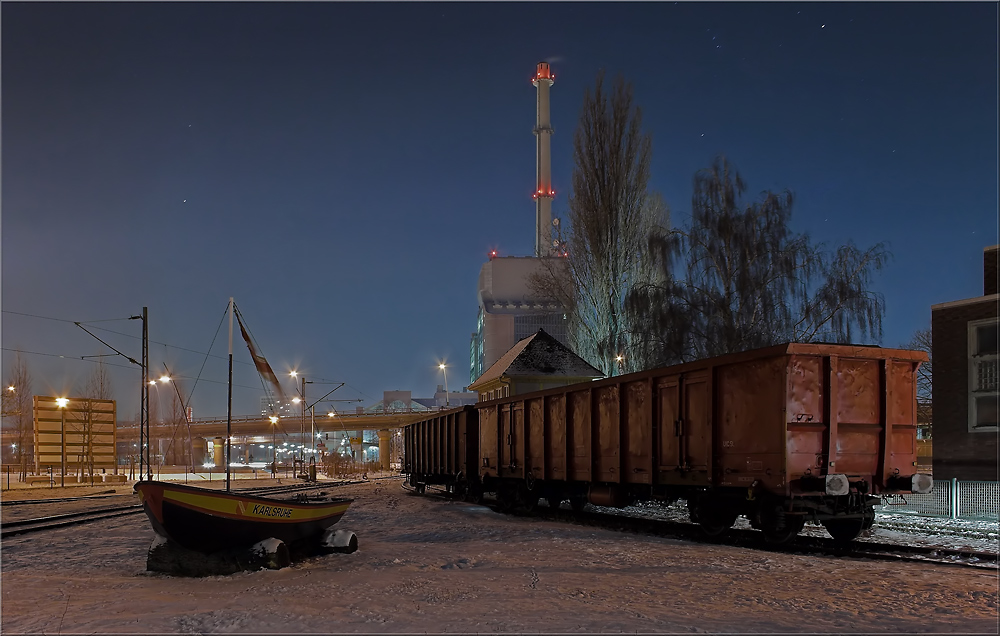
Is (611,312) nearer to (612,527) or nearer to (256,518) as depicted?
(612,527)

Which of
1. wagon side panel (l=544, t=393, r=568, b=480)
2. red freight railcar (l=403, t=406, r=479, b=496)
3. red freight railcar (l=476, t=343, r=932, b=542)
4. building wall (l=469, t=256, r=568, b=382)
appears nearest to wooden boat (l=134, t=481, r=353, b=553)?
red freight railcar (l=476, t=343, r=932, b=542)

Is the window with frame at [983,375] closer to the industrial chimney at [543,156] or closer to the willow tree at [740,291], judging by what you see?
the willow tree at [740,291]

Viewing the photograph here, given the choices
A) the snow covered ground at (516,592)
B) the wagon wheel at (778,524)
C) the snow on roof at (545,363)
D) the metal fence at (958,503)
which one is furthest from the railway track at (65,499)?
the metal fence at (958,503)

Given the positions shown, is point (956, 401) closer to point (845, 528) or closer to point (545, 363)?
point (845, 528)

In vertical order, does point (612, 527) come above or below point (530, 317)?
below

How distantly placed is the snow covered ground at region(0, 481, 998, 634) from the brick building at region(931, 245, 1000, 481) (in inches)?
561

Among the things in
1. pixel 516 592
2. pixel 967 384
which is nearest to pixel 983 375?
pixel 967 384

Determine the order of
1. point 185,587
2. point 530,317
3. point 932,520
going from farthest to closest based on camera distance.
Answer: point 530,317, point 932,520, point 185,587

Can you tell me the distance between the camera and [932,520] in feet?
57.5

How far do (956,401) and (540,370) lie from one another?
17.8 m

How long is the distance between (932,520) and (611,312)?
26571 millimetres

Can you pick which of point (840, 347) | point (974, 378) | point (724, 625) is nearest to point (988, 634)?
point (724, 625)

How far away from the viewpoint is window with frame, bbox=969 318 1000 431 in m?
26.4

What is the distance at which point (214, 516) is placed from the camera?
11875 millimetres
